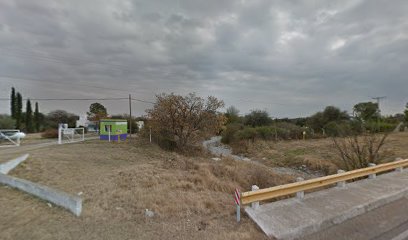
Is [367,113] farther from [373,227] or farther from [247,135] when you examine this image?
[373,227]

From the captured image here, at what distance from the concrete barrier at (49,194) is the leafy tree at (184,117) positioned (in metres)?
14.0

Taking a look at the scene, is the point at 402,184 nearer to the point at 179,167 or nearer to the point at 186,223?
the point at 186,223

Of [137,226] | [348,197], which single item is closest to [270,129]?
[348,197]

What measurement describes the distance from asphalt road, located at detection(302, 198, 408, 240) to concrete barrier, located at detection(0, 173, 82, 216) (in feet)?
15.5

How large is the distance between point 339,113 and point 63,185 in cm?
5763

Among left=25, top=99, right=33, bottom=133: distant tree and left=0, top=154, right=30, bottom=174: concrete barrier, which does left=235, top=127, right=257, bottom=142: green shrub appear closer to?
left=0, top=154, right=30, bottom=174: concrete barrier

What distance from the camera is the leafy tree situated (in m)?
20.8

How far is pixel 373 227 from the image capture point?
15.4 ft

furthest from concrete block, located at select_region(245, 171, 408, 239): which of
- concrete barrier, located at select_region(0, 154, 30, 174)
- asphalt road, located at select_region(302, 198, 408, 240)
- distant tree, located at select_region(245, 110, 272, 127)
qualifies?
distant tree, located at select_region(245, 110, 272, 127)

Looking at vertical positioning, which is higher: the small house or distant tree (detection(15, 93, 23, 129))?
distant tree (detection(15, 93, 23, 129))

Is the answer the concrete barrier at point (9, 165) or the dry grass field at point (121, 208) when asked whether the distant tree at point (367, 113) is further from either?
the concrete barrier at point (9, 165)

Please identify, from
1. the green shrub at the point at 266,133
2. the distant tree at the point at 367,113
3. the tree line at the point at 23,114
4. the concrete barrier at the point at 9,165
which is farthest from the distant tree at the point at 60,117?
the distant tree at the point at 367,113

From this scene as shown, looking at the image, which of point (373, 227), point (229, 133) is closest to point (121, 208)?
point (373, 227)

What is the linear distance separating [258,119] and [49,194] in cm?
5243
